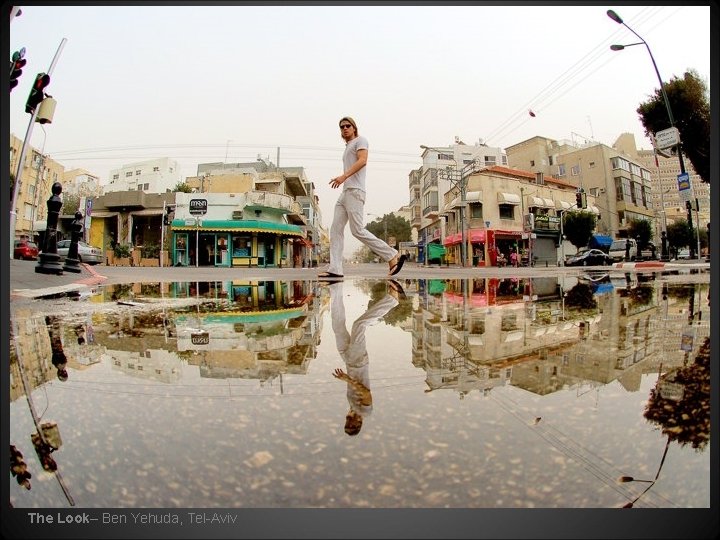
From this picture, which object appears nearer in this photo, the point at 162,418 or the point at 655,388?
the point at 162,418

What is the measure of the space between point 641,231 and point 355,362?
52926 mm

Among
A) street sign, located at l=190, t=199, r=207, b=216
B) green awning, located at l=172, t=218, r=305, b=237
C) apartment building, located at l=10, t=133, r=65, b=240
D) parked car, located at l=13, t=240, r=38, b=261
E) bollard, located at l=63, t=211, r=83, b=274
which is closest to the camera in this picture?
bollard, located at l=63, t=211, r=83, b=274

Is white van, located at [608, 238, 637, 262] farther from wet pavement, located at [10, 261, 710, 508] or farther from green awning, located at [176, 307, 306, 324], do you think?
wet pavement, located at [10, 261, 710, 508]

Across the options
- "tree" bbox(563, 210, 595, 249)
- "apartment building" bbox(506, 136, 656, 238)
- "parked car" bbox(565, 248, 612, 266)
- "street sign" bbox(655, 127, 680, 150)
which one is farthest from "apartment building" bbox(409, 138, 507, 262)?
"street sign" bbox(655, 127, 680, 150)

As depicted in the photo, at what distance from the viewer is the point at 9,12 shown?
206 centimetres

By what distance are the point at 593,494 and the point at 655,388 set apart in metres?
0.75

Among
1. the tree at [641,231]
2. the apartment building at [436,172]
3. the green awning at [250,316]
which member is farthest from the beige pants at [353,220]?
the tree at [641,231]

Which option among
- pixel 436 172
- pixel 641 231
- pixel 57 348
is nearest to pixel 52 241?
pixel 57 348

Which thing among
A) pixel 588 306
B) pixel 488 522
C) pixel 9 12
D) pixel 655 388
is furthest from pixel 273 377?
pixel 588 306

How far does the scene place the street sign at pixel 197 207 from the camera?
3419 centimetres

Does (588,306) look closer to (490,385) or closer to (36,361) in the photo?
(490,385)

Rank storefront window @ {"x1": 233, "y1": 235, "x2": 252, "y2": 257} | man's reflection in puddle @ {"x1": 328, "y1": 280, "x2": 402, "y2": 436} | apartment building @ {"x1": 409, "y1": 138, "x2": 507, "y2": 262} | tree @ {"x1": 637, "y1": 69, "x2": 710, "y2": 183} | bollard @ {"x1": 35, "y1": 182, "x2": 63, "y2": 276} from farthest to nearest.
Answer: apartment building @ {"x1": 409, "y1": 138, "x2": 507, "y2": 262} < storefront window @ {"x1": 233, "y1": 235, "x2": 252, "y2": 257} < tree @ {"x1": 637, "y1": 69, "x2": 710, "y2": 183} < bollard @ {"x1": 35, "y1": 182, "x2": 63, "y2": 276} < man's reflection in puddle @ {"x1": 328, "y1": 280, "x2": 402, "y2": 436}

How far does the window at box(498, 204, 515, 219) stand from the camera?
3947 cm

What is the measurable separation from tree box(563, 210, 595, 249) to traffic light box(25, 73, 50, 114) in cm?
4337
